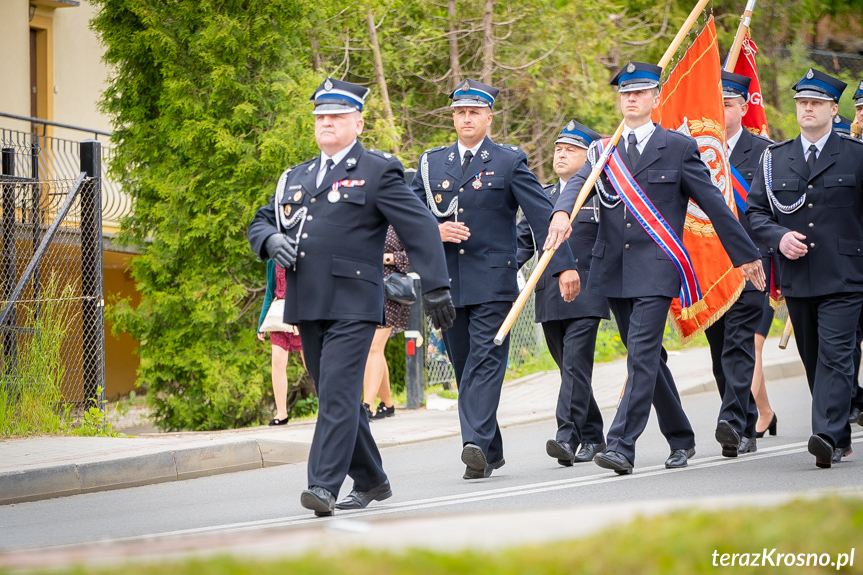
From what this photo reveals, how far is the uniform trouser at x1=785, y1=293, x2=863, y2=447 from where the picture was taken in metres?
7.39

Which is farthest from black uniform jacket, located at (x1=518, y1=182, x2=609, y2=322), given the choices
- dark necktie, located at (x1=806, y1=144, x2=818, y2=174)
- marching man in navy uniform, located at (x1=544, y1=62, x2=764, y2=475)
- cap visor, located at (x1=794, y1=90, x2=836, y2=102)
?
cap visor, located at (x1=794, y1=90, x2=836, y2=102)

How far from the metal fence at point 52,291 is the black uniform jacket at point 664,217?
16.2ft

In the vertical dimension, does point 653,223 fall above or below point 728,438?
above

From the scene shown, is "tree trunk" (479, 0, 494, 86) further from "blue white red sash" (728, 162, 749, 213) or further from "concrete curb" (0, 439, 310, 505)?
"concrete curb" (0, 439, 310, 505)

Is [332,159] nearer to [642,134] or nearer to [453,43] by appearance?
[642,134]

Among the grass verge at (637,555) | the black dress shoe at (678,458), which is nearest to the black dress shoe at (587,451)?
the black dress shoe at (678,458)

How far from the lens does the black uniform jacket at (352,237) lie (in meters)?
6.23

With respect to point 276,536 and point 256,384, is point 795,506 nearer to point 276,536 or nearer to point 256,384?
point 276,536

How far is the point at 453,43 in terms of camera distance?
53.7 ft

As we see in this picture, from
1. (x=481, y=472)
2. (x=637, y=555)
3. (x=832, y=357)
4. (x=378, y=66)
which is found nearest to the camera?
(x=637, y=555)

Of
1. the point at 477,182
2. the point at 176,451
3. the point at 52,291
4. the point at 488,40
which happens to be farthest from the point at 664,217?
the point at 488,40

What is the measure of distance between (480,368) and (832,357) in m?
2.18

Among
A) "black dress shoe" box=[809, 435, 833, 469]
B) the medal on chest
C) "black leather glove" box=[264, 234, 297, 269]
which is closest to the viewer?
"black leather glove" box=[264, 234, 297, 269]

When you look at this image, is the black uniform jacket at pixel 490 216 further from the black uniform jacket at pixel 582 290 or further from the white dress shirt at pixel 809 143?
the white dress shirt at pixel 809 143
